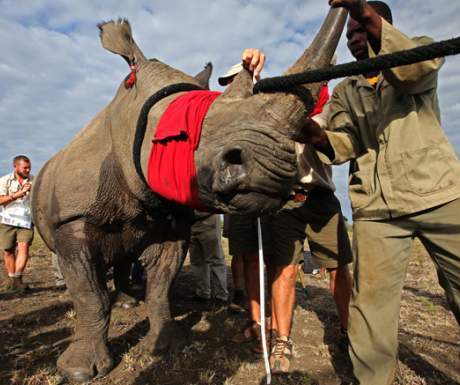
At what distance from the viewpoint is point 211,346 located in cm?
405

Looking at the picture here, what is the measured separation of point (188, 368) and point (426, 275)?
6.69 meters

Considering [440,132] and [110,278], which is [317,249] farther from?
[110,278]

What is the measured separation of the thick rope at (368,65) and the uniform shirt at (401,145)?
2.11 ft

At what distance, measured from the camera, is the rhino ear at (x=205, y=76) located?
4.40m

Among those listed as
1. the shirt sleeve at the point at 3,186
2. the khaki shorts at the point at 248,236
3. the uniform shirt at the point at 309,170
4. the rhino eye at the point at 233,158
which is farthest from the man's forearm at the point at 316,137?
the shirt sleeve at the point at 3,186

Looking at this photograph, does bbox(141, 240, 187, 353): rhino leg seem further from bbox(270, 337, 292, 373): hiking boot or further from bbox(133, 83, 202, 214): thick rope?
bbox(133, 83, 202, 214): thick rope

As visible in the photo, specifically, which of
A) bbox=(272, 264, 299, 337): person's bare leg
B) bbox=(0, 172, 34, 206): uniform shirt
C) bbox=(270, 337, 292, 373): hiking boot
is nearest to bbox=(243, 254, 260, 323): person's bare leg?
bbox=(272, 264, 299, 337): person's bare leg

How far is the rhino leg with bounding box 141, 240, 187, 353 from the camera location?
157 inches

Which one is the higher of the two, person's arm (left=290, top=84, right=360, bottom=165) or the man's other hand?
the man's other hand

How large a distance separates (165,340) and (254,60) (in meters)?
2.86

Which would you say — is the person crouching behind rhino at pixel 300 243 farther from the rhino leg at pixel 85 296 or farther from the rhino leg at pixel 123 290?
the rhino leg at pixel 123 290

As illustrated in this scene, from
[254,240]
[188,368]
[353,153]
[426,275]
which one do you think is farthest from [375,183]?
[426,275]

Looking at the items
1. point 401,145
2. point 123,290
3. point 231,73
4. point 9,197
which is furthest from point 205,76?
point 9,197

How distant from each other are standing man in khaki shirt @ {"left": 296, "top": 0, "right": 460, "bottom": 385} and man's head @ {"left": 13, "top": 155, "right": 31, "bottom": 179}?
21.7 feet
